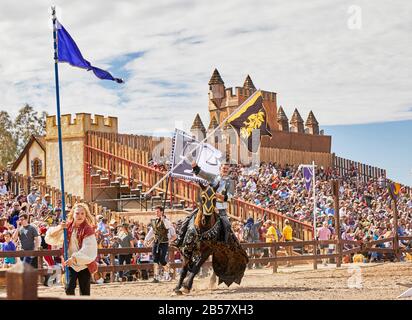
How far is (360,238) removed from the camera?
960 inches

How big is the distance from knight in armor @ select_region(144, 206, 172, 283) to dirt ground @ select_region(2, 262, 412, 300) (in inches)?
16.6

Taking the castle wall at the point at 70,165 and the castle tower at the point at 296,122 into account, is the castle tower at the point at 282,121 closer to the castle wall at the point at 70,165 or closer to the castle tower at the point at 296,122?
the castle tower at the point at 296,122

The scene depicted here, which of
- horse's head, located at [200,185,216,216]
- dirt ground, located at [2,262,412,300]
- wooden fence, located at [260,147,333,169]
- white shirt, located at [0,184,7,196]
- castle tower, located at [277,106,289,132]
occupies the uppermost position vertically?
castle tower, located at [277,106,289,132]

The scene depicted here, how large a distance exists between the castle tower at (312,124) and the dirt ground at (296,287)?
121 feet

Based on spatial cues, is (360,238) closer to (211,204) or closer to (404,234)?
(404,234)

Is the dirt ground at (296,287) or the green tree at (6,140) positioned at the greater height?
the green tree at (6,140)

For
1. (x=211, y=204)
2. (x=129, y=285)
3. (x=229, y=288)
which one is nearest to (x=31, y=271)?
(x=211, y=204)

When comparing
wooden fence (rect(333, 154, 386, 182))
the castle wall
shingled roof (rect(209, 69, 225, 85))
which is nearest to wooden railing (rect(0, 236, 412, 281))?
the castle wall

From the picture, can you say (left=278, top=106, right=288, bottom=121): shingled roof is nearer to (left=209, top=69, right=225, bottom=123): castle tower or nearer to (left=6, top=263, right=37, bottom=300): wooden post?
(left=209, top=69, right=225, bottom=123): castle tower

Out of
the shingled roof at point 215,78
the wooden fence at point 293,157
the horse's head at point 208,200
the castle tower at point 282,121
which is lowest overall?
the horse's head at point 208,200

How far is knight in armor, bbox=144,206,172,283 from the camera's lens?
1739 centimetres

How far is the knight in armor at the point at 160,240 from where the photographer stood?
1739cm

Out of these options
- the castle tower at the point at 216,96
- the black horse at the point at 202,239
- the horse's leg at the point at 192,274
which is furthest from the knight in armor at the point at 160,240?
the castle tower at the point at 216,96

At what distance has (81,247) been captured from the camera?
9992 mm
